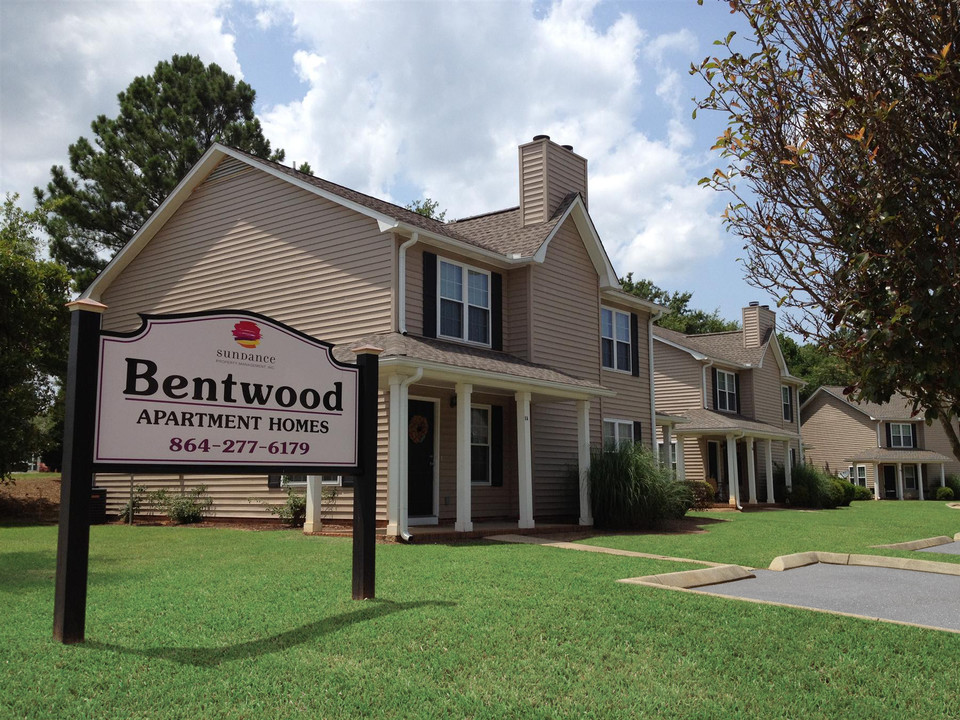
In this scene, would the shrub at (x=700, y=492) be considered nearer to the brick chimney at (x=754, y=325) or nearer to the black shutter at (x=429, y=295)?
the brick chimney at (x=754, y=325)

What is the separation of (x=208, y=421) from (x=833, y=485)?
3081 cm

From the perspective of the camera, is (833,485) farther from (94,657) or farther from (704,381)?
(94,657)

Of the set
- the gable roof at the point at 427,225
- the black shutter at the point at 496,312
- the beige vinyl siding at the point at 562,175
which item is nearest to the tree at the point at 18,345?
the gable roof at the point at 427,225

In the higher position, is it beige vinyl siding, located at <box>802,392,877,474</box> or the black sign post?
beige vinyl siding, located at <box>802,392,877,474</box>

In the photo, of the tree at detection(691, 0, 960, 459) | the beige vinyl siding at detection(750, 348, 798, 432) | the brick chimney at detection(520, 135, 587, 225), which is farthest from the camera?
the beige vinyl siding at detection(750, 348, 798, 432)

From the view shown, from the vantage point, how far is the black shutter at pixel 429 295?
1581 centimetres

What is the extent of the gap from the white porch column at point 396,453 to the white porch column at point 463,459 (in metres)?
1.29

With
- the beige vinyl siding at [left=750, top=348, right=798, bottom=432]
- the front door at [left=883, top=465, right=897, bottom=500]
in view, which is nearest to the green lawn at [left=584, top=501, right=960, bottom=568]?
the beige vinyl siding at [left=750, top=348, right=798, bottom=432]

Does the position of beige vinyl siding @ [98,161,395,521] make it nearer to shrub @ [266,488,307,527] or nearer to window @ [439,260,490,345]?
shrub @ [266,488,307,527]

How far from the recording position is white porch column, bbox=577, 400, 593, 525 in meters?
16.7

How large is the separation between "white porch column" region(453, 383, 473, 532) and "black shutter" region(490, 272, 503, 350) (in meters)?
3.30

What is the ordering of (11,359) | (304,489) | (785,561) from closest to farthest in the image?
(785,561), (304,489), (11,359)

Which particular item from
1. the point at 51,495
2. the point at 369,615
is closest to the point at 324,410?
the point at 369,615

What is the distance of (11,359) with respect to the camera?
60.5ft
